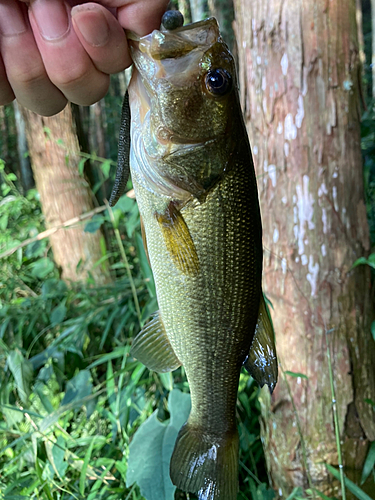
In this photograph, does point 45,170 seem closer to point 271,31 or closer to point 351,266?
point 271,31

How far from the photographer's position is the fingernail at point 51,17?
0.84 metres

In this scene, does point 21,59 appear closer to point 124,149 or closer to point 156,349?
point 124,149

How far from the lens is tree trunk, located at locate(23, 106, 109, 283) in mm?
3557

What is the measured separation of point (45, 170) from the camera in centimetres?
365

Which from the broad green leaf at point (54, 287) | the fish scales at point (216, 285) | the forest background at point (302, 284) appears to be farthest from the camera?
the broad green leaf at point (54, 287)

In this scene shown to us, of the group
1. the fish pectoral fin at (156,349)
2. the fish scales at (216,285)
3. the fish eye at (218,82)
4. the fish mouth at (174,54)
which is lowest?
the fish pectoral fin at (156,349)

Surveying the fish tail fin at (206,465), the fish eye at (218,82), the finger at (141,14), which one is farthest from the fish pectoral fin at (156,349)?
the finger at (141,14)

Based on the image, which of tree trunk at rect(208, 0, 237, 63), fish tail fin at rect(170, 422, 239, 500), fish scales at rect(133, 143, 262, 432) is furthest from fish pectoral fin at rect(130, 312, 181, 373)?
tree trunk at rect(208, 0, 237, 63)

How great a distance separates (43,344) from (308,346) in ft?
7.37

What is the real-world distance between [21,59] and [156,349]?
33.2 inches

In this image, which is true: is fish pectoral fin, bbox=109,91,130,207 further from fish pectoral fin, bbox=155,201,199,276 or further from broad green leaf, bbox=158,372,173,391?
broad green leaf, bbox=158,372,173,391

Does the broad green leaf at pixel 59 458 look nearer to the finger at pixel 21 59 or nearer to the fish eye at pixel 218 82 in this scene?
the finger at pixel 21 59

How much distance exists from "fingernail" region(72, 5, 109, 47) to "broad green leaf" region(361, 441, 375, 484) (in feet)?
7.01

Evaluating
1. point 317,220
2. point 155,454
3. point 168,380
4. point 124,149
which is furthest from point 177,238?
point 168,380
